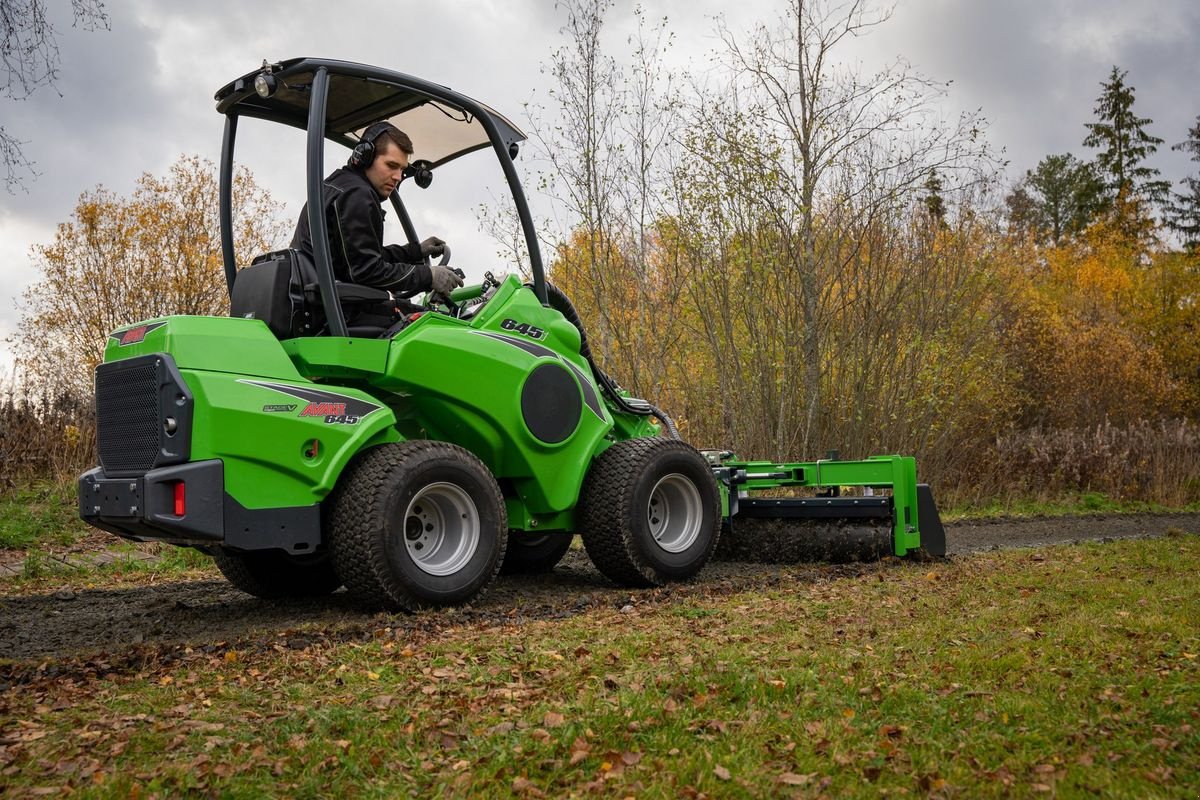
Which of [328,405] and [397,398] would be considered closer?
[328,405]

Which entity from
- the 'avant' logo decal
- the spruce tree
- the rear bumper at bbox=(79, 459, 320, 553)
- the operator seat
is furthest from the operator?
the spruce tree

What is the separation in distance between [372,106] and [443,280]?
1275 mm

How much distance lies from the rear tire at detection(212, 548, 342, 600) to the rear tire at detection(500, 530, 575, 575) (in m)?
1.40

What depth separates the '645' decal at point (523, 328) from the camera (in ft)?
20.8

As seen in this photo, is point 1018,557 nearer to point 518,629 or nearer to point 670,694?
point 518,629

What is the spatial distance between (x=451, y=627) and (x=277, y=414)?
1305 millimetres

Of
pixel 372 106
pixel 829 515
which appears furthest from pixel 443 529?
pixel 829 515

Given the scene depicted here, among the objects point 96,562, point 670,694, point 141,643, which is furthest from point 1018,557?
point 96,562

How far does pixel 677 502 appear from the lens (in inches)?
277

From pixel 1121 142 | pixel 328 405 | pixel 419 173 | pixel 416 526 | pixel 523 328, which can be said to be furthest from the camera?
pixel 1121 142

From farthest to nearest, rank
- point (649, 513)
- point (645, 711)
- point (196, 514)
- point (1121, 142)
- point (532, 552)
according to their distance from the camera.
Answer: point (1121, 142), point (532, 552), point (649, 513), point (196, 514), point (645, 711)

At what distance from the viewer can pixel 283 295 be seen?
18.3 ft

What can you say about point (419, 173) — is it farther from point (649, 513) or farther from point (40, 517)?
point (40, 517)

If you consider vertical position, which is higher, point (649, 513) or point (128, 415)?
point (128, 415)
